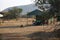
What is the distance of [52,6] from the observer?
2245cm

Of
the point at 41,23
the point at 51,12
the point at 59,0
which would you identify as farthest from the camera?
the point at 41,23

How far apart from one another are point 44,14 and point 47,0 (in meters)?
1.57

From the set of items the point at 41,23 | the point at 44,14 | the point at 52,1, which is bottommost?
the point at 41,23

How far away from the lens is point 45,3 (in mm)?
24094

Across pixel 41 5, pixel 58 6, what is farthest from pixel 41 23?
pixel 58 6

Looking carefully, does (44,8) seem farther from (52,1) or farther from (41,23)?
(41,23)

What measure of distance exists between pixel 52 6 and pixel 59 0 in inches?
49.1

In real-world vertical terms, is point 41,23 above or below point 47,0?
below

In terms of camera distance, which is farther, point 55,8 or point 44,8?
point 44,8

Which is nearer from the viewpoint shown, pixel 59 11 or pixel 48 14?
pixel 59 11

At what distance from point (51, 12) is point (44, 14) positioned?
1156mm

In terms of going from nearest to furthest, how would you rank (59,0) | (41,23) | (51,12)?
(59,0)
(51,12)
(41,23)

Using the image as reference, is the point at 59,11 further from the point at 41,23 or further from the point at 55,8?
the point at 41,23

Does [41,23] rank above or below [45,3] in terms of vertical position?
below
